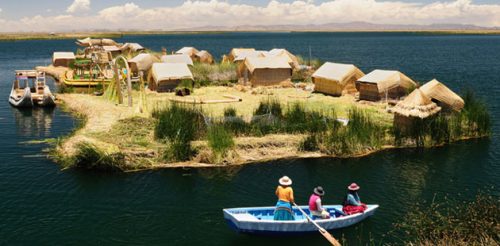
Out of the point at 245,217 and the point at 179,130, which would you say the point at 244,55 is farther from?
the point at 245,217

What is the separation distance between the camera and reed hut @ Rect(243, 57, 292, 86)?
36.5 m

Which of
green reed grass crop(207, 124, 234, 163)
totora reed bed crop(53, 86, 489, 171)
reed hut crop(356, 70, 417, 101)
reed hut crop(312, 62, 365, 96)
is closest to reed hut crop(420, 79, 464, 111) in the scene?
totora reed bed crop(53, 86, 489, 171)

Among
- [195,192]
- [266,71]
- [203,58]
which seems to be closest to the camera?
[195,192]

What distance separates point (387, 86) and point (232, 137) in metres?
13.1

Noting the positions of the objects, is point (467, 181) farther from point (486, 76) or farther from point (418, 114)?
point (486, 76)

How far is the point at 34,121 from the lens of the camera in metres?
27.4

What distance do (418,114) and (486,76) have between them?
3256 centimetres

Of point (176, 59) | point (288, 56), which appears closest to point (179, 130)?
point (176, 59)

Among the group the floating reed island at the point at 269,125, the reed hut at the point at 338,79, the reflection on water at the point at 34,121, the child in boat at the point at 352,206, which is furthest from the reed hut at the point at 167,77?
the child in boat at the point at 352,206

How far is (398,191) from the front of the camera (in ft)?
53.3

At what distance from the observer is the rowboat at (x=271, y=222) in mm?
12195

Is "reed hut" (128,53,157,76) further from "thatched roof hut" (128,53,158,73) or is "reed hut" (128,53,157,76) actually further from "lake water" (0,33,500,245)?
"lake water" (0,33,500,245)

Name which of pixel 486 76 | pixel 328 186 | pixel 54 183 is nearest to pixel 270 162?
pixel 328 186

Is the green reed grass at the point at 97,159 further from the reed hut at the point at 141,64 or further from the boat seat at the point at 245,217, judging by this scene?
the reed hut at the point at 141,64
